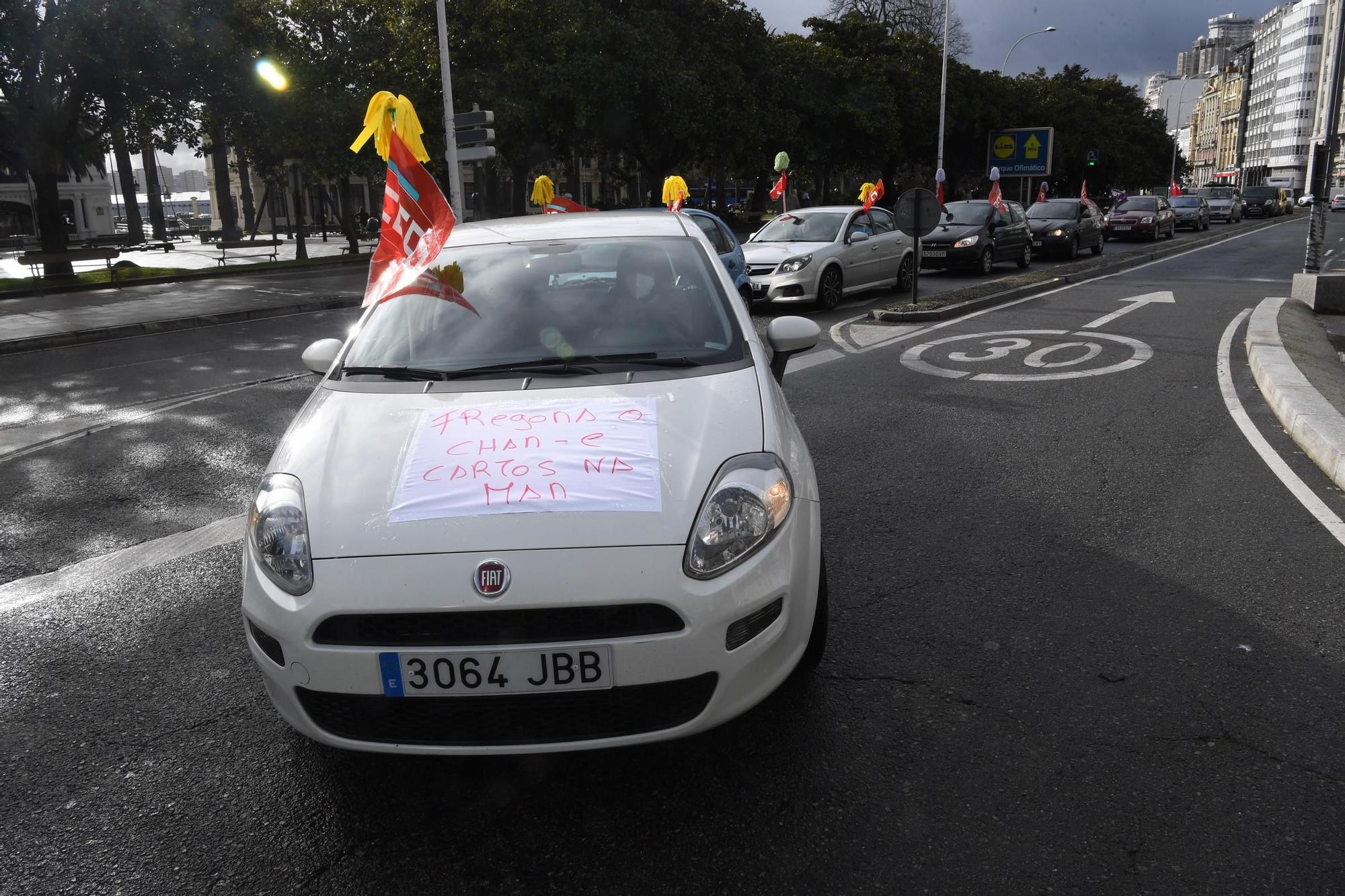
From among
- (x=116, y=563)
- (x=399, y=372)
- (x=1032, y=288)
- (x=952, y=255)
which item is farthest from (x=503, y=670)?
(x=952, y=255)

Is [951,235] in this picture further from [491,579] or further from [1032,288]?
[491,579]

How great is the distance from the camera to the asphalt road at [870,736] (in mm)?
2465

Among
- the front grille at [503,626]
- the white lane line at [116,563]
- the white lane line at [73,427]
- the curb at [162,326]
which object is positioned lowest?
the white lane line at [116,563]

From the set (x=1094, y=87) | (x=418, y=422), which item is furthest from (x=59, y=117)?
(x=1094, y=87)

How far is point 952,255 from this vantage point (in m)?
18.9

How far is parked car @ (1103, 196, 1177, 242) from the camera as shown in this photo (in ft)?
100

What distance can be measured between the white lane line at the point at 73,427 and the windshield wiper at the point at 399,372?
474 centimetres

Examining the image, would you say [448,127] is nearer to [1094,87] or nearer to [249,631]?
[249,631]

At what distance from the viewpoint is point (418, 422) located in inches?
120

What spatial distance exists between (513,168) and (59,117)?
1419 cm

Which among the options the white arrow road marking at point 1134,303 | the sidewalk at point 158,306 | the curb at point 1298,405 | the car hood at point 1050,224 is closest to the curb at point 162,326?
the sidewalk at point 158,306

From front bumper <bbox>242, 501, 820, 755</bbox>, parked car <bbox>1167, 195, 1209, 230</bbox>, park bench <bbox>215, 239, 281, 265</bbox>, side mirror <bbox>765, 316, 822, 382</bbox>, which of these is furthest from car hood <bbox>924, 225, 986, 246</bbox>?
parked car <bbox>1167, 195, 1209, 230</bbox>

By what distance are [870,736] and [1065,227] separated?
74.0 ft

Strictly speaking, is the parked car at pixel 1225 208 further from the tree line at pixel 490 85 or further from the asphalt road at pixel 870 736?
the asphalt road at pixel 870 736
